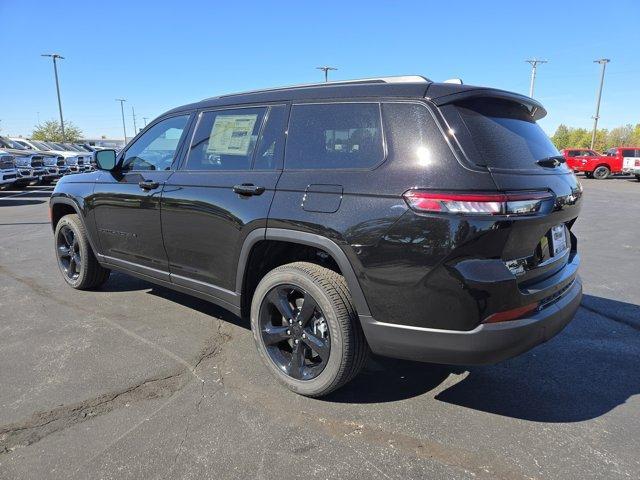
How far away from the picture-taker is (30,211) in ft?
40.2

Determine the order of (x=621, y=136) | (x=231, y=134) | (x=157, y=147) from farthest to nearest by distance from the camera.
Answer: (x=621, y=136) < (x=157, y=147) < (x=231, y=134)

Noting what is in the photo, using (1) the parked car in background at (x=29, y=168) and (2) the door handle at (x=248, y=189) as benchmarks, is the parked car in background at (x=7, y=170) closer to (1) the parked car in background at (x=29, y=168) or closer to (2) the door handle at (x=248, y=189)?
(1) the parked car in background at (x=29, y=168)

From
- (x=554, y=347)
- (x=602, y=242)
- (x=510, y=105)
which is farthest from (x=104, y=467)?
(x=602, y=242)

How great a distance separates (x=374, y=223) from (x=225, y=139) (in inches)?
62.8

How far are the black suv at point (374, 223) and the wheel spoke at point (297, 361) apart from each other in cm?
1

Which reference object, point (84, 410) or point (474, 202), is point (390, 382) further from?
point (84, 410)

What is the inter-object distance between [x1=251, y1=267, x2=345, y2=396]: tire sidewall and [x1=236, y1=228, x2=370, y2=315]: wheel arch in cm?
17

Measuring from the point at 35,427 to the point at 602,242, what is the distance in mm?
8301

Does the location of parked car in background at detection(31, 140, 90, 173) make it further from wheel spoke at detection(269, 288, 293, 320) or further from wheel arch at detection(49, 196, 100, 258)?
wheel spoke at detection(269, 288, 293, 320)

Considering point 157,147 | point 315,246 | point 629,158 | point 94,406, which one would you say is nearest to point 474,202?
point 315,246

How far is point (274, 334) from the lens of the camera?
3133mm

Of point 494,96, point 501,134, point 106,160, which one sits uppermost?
point 494,96

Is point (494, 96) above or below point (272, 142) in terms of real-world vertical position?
above

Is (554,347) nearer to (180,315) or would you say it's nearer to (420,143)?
(420,143)
